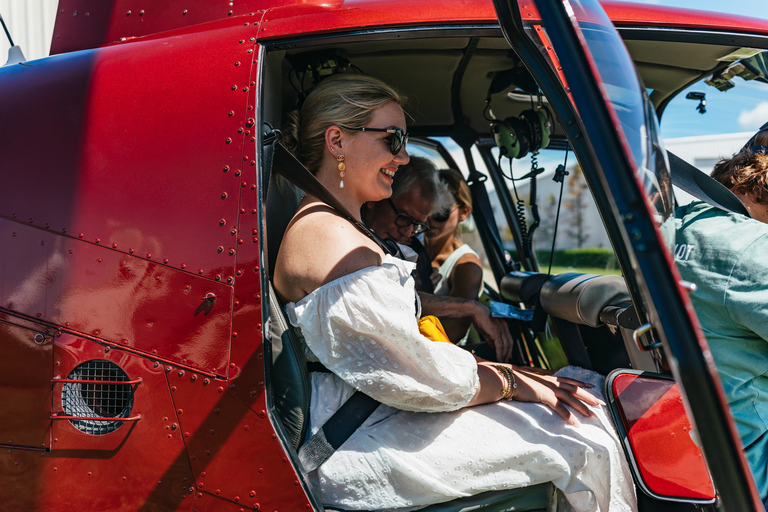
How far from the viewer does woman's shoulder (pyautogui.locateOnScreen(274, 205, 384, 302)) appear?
149cm

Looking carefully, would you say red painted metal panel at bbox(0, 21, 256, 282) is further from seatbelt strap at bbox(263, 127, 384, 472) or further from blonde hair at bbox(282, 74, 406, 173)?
blonde hair at bbox(282, 74, 406, 173)

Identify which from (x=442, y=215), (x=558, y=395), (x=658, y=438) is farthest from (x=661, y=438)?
(x=442, y=215)

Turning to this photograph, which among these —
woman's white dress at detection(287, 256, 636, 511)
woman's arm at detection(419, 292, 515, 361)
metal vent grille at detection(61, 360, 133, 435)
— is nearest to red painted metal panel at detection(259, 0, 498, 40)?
woman's white dress at detection(287, 256, 636, 511)

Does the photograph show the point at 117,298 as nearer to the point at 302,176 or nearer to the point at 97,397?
the point at 97,397

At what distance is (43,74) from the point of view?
5.08 feet

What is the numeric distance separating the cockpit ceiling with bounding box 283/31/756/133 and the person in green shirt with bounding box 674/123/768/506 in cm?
65

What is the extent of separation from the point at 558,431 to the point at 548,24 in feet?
3.63

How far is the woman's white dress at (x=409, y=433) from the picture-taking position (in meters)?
1.43

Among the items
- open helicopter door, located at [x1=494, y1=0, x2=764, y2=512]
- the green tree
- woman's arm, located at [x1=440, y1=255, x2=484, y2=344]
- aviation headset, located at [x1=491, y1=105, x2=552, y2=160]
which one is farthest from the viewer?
the green tree

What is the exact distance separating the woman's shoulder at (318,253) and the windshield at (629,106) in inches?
27.4

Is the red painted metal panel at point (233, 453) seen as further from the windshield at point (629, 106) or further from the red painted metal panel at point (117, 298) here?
the windshield at point (629, 106)

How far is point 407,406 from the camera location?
150 centimetres

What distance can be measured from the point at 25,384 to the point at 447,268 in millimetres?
2281

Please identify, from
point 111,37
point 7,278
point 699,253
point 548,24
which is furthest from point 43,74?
point 699,253
